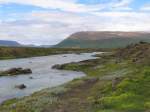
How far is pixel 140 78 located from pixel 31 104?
18.3 meters

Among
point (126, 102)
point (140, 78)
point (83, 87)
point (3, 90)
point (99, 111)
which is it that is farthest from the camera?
point (3, 90)

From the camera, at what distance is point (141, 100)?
38719mm

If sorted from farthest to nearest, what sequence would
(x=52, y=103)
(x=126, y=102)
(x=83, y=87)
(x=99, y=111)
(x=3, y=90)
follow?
(x=3, y=90) → (x=83, y=87) → (x=52, y=103) → (x=126, y=102) → (x=99, y=111)

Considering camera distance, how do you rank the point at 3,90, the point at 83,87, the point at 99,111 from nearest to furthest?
the point at 99,111 < the point at 83,87 < the point at 3,90

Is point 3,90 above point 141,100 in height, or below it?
below

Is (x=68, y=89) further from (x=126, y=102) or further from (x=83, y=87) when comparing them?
(x=126, y=102)

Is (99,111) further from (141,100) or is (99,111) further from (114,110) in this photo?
(141,100)

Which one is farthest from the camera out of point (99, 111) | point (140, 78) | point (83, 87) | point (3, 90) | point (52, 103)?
point (3, 90)

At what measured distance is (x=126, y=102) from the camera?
123 ft

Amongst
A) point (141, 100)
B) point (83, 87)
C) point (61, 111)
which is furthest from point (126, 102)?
point (83, 87)

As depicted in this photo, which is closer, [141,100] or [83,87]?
[141,100]

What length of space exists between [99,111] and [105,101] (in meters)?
4.19

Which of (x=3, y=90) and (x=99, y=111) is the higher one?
(x=99, y=111)

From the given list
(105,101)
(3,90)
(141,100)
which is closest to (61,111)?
(105,101)
